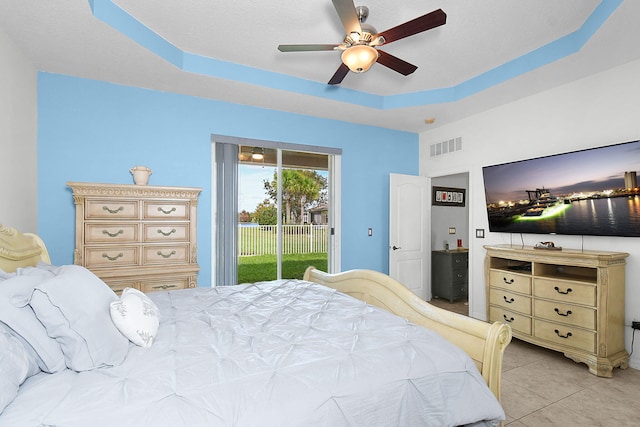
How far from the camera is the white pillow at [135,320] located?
1.48m

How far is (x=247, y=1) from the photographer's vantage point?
2434mm

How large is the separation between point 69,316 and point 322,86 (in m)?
3.28

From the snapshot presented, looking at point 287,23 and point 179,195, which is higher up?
point 287,23

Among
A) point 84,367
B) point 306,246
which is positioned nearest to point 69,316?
point 84,367

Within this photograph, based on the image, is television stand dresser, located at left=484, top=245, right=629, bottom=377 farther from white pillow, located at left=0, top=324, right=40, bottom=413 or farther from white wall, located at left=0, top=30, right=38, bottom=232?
white wall, located at left=0, top=30, right=38, bottom=232

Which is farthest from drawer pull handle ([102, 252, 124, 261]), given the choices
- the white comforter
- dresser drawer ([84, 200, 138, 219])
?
the white comforter

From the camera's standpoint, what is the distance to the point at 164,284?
129 inches

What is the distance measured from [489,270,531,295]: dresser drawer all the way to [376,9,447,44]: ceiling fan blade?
2.59 metres

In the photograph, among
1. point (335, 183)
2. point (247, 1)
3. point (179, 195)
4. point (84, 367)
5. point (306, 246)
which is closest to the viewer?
point (84, 367)

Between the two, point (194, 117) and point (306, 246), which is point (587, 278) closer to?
point (306, 246)

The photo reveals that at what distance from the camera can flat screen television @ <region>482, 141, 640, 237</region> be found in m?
2.90

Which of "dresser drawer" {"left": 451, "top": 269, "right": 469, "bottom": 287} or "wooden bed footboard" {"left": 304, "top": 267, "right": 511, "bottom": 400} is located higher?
"wooden bed footboard" {"left": 304, "top": 267, "right": 511, "bottom": 400}

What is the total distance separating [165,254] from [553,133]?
4.20 meters

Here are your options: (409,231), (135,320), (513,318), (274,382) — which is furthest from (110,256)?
(513,318)
